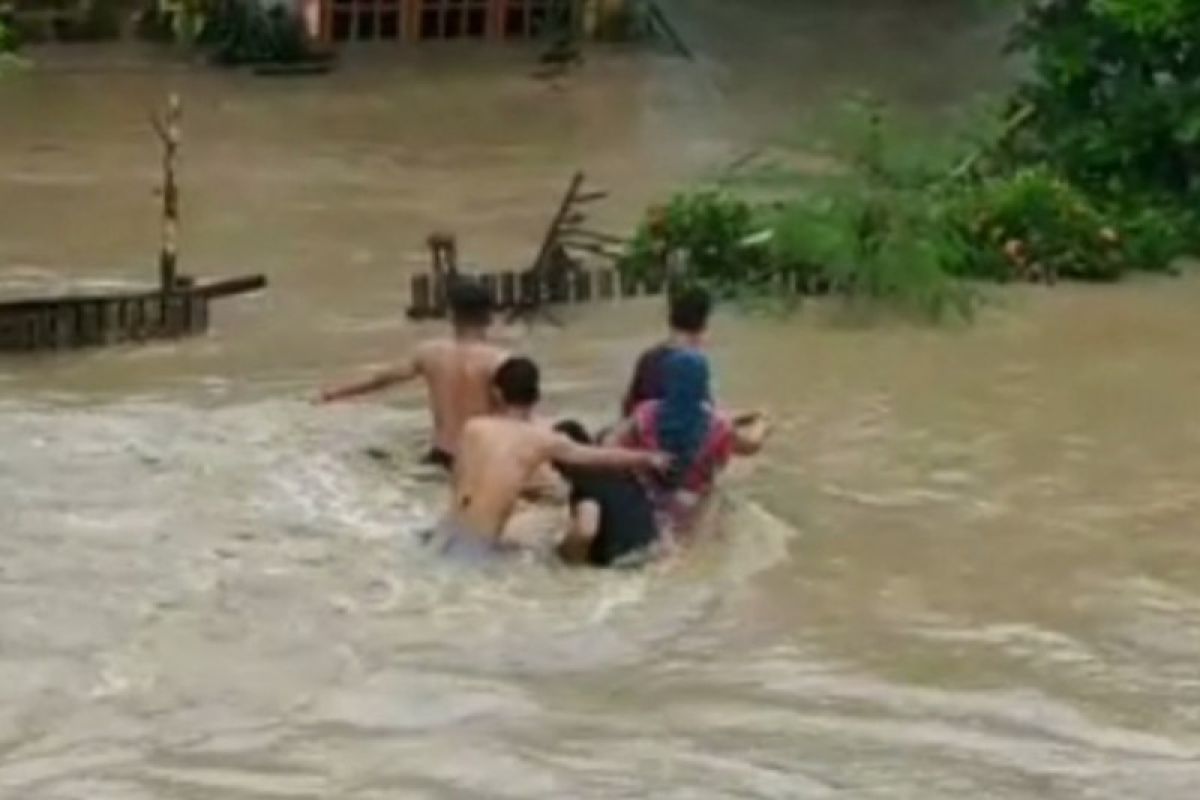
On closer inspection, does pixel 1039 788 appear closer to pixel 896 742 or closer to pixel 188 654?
pixel 896 742

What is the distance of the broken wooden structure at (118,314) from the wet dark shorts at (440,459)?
2.60 meters

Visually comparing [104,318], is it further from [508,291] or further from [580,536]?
[580,536]

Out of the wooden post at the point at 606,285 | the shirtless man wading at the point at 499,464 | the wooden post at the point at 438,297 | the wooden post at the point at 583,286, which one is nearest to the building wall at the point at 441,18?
the wooden post at the point at 606,285

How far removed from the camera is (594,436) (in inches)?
576

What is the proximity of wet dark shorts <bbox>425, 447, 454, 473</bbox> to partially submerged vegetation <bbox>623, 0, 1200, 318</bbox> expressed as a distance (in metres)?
4.05

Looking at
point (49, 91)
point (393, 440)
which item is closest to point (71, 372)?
point (393, 440)

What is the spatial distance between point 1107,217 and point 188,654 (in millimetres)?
9450

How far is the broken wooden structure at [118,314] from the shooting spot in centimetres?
1673

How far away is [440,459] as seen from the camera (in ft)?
47.9

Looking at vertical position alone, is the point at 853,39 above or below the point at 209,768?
above

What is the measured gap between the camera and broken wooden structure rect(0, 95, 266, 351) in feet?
54.9

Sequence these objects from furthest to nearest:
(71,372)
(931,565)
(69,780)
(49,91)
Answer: (49,91) → (71,372) → (931,565) → (69,780)

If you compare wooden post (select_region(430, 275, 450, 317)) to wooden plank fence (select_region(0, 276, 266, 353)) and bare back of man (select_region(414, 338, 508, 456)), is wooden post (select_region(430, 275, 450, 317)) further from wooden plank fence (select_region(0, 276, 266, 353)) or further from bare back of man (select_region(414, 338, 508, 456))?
bare back of man (select_region(414, 338, 508, 456))

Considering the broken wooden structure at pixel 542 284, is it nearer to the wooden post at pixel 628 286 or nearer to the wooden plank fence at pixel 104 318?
the wooden post at pixel 628 286
